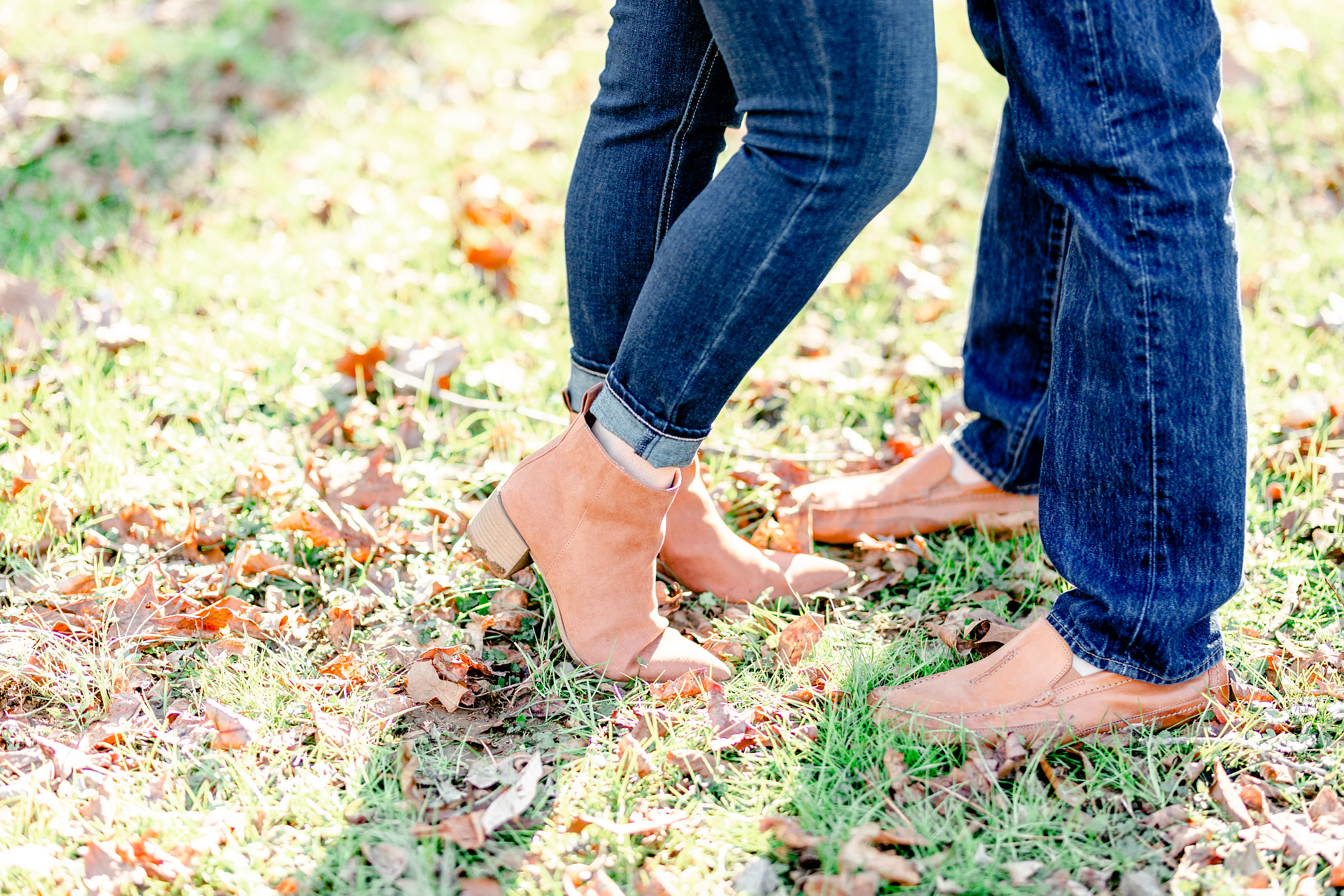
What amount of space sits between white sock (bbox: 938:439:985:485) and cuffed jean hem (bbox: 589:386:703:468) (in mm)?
679

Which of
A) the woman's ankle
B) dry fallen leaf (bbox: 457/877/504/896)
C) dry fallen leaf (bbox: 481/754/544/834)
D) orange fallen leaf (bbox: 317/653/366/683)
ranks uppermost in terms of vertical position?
the woman's ankle

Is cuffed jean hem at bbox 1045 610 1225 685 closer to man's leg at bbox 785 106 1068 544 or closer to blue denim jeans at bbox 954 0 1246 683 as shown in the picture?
blue denim jeans at bbox 954 0 1246 683

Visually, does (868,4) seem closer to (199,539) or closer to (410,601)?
(410,601)

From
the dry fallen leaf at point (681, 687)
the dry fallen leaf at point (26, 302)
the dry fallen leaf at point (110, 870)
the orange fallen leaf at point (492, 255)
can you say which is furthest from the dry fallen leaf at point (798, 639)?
the dry fallen leaf at point (26, 302)

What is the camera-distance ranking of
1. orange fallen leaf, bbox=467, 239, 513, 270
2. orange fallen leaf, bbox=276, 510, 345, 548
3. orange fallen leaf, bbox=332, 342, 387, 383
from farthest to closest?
orange fallen leaf, bbox=467, 239, 513, 270 < orange fallen leaf, bbox=332, 342, 387, 383 < orange fallen leaf, bbox=276, 510, 345, 548

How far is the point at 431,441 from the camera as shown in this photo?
1962mm

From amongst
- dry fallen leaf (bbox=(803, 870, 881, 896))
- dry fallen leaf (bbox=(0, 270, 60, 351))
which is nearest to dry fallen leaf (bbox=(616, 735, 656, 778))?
dry fallen leaf (bbox=(803, 870, 881, 896))

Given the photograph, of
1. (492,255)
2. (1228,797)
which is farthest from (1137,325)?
(492,255)

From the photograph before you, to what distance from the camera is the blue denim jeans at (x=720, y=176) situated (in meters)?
1.09

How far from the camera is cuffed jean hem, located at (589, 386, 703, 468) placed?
1.26m

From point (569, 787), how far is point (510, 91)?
296 centimetres

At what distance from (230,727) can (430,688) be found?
26cm

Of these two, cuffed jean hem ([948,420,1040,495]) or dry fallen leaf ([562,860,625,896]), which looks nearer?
dry fallen leaf ([562,860,625,896])

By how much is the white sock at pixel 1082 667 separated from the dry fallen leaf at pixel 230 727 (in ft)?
3.57
